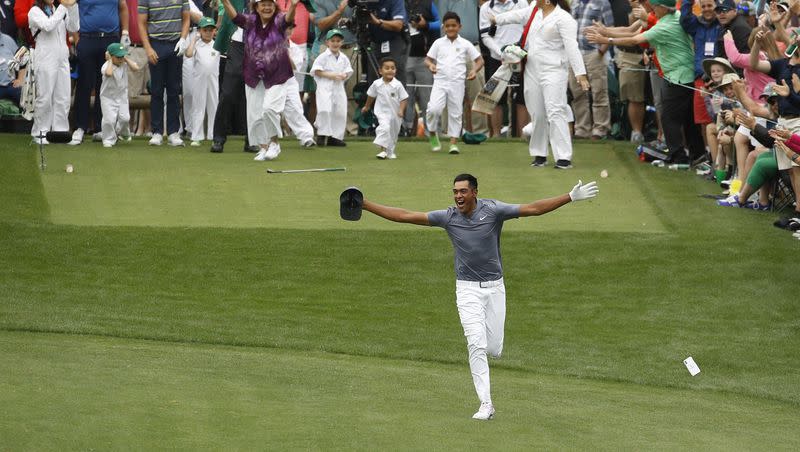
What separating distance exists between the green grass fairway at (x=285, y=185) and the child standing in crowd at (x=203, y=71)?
913 mm

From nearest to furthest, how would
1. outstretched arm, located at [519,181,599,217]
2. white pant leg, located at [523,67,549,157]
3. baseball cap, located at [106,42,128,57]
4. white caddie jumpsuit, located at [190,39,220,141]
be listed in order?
outstretched arm, located at [519,181,599,217]
white pant leg, located at [523,67,549,157]
baseball cap, located at [106,42,128,57]
white caddie jumpsuit, located at [190,39,220,141]

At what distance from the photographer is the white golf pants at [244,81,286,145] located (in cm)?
2008

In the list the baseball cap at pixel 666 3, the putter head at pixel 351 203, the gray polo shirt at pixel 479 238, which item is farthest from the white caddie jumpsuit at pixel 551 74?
the putter head at pixel 351 203

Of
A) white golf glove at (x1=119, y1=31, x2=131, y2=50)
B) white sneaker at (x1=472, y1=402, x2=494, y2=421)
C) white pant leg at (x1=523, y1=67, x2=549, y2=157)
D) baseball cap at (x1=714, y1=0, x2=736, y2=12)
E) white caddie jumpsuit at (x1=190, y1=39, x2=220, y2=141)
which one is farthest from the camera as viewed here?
white caddie jumpsuit at (x1=190, y1=39, x2=220, y2=141)

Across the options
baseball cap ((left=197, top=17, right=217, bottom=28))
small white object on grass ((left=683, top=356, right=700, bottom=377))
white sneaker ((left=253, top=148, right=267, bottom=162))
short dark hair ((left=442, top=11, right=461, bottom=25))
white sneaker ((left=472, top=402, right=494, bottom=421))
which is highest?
short dark hair ((left=442, top=11, right=461, bottom=25))

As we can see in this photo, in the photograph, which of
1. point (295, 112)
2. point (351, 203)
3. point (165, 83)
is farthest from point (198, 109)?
point (351, 203)

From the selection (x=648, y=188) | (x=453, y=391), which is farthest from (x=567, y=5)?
(x=453, y=391)

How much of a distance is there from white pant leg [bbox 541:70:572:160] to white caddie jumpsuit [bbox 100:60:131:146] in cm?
630

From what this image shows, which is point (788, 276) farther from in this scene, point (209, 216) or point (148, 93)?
point (148, 93)

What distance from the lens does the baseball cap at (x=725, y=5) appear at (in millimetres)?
18406

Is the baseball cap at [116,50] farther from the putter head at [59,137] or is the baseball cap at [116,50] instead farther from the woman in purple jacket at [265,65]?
the woman in purple jacket at [265,65]

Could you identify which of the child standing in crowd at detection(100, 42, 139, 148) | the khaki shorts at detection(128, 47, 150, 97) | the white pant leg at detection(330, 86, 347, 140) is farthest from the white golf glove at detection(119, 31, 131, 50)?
the white pant leg at detection(330, 86, 347, 140)

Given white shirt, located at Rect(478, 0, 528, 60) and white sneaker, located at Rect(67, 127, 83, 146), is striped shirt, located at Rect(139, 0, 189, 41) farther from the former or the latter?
white shirt, located at Rect(478, 0, 528, 60)

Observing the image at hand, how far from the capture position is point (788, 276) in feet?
48.9
